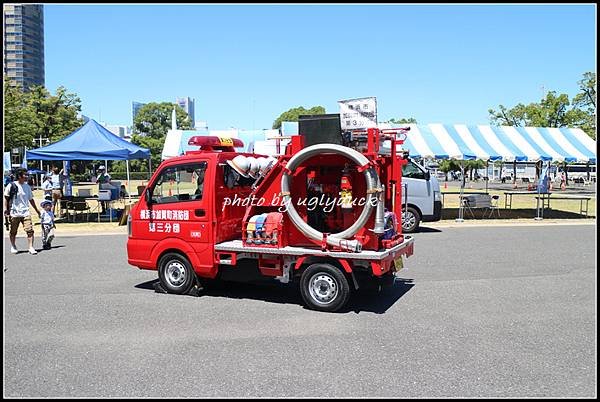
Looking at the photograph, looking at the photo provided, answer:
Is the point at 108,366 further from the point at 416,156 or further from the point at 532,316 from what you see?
the point at 416,156

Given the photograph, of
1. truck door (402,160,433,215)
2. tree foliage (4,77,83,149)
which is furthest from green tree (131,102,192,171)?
truck door (402,160,433,215)

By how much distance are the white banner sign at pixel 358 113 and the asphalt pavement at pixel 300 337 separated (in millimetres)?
2432

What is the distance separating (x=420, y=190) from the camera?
573 inches

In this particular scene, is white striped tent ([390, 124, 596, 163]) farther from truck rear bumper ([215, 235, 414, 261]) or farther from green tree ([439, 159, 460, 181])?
green tree ([439, 159, 460, 181])

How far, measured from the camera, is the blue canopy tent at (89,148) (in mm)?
16859

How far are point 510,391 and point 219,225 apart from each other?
439cm

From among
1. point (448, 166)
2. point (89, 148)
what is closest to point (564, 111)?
point (448, 166)

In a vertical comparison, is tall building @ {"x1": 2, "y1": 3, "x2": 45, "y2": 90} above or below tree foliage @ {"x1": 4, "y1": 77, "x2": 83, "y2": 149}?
above

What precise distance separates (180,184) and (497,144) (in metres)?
14.7

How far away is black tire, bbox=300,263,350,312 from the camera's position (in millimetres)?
6457

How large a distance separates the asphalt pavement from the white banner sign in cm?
243

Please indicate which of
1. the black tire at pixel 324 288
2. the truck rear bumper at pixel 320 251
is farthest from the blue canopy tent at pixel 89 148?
the black tire at pixel 324 288

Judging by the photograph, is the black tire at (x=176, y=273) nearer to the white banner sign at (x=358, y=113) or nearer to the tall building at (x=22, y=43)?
the white banner sign at (x=358, y=113)

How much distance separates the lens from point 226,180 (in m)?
7.46
